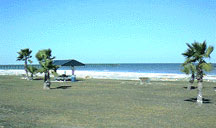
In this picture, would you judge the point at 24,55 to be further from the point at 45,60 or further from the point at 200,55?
the point at 200,55

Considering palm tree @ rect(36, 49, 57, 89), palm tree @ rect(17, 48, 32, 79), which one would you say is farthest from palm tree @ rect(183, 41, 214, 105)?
palm tree @ rect(17, 48, 32, 79)

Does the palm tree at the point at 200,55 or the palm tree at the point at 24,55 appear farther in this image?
the palm tree at the point at 24,55

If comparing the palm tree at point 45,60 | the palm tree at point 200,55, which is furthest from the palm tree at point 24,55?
the palm tree at point 200,55

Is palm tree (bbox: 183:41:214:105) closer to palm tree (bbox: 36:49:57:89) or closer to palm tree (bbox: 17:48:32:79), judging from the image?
palm tree (bbox: 36:49:57:89)

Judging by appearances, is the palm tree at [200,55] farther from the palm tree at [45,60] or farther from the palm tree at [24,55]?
the palm tree at [24,55]

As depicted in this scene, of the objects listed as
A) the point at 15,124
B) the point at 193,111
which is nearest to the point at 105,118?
the point at 15,124

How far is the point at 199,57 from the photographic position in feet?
50.0

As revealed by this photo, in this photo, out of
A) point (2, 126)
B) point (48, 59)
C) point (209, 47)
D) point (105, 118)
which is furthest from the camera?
point (48, 59)

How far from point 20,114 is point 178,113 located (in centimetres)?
798

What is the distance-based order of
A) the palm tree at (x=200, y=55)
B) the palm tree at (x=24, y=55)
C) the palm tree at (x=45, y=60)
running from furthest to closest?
the palm tree at (x=24, y=55) → the palm tree at (x=45, y=60) → the palm tree at (x=200, y=55)

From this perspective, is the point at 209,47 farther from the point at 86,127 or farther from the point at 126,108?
the point at 86,127

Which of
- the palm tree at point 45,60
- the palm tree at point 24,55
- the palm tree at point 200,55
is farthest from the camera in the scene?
the palm tree at point 24,55

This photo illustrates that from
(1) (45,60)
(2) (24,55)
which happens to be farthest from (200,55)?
(2) (24,55)

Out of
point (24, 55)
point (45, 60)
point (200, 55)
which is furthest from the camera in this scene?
point (24, 55)
